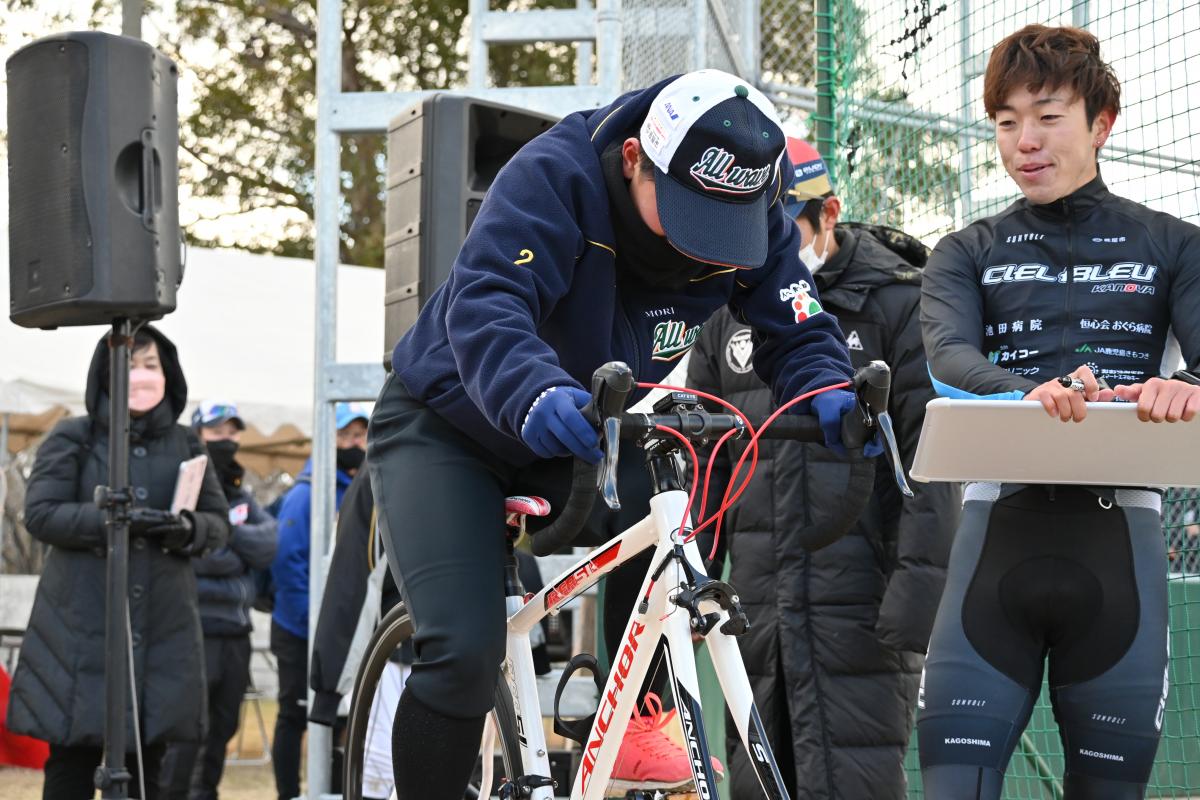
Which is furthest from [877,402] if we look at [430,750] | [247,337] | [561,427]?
[247,337]

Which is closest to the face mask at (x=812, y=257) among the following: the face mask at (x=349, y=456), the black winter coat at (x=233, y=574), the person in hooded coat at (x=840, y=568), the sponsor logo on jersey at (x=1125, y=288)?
the person in hooded coat at (x=840, y=568)

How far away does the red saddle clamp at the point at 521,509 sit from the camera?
10.1 feet

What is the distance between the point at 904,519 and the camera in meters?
3.93

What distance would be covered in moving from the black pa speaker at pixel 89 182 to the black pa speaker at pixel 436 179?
2.77ft

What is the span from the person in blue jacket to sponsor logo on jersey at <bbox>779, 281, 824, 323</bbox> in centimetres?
472

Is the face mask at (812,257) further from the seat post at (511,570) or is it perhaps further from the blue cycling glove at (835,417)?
the blue cycling glove at (835,417)

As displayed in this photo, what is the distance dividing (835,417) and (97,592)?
3854 mm

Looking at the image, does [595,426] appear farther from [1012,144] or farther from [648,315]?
[1012,144]

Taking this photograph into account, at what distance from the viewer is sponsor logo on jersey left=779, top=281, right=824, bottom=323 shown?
3.02m

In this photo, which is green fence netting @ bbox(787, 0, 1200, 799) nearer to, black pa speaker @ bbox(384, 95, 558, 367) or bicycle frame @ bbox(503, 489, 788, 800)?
black pa speaker @ bbox(384, 95, 558, 367)

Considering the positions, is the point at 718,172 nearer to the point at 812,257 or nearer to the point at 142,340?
the point at 812,257

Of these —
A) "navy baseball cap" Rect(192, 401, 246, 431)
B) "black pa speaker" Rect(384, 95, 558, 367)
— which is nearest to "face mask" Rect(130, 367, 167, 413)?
"black pa speaker" Rect(384, 95, 558, 367)

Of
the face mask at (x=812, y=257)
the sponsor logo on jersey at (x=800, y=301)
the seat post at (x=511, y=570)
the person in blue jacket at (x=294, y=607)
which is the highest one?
the face mask at (x=812, y=257)

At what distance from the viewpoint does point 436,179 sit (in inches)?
203
